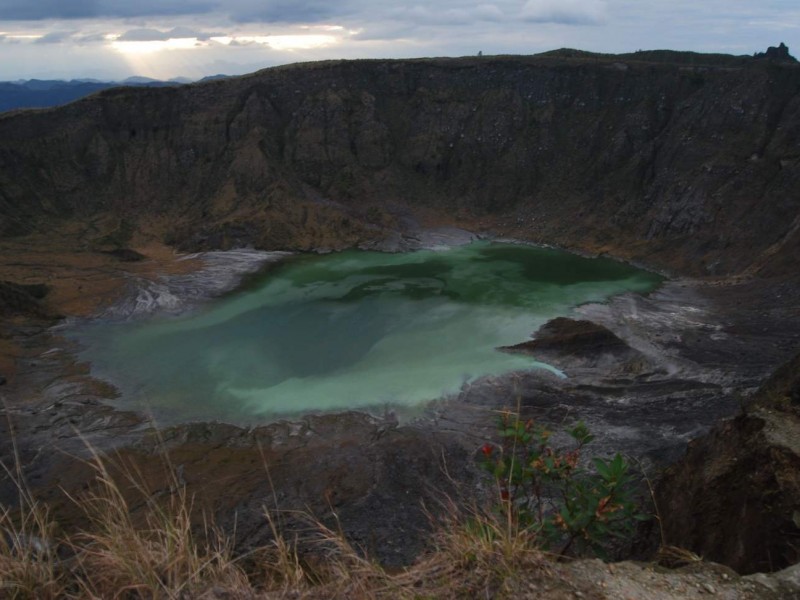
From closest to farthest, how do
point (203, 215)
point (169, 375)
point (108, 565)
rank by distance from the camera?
1. point (108, 565)
2. point (169, 375)
3. point (203, 215)

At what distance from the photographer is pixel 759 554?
577 cm

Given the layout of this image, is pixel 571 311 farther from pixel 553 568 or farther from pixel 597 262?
pixel 553 568

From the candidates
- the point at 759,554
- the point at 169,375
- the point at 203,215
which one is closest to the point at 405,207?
the point at 203,215

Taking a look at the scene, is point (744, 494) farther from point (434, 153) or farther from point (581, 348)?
point (434, 153)

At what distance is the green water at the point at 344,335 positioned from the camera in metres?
24.0

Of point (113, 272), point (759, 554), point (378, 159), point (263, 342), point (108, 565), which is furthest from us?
point (378, 159)

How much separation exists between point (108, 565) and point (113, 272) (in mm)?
38034

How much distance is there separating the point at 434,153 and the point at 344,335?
31.3m

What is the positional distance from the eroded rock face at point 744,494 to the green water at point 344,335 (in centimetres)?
1488

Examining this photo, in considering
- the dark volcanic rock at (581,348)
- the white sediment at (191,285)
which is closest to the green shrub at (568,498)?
the dark volcanic rock at (581,348)

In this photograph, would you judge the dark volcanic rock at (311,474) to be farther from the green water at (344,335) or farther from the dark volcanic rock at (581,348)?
the dark volcanic rock at (581,348)

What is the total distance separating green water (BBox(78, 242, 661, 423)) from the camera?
78.7 ft

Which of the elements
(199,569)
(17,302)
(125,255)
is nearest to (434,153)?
(125,255)

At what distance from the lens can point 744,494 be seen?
6875 mm
